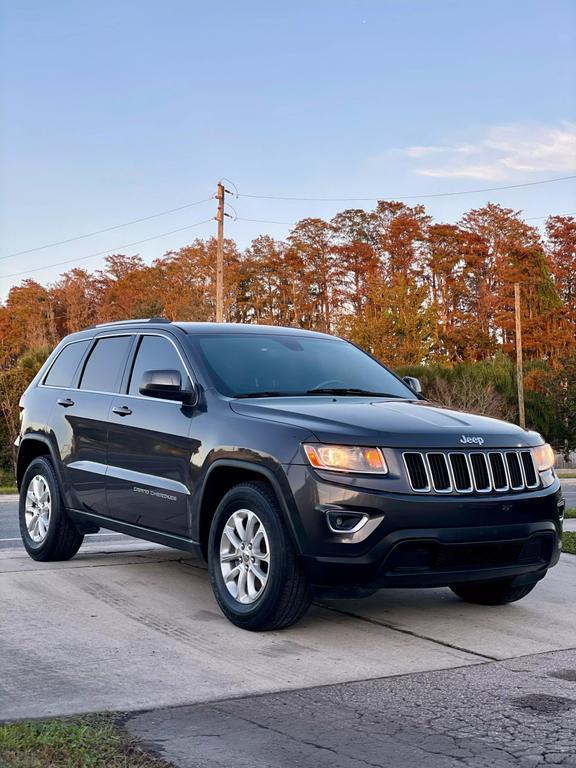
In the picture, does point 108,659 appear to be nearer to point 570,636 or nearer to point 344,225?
point 570,636

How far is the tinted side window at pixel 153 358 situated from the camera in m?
6.93

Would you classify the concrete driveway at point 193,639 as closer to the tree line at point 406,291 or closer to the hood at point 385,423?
the hood at point 385,423

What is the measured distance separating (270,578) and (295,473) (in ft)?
2.00

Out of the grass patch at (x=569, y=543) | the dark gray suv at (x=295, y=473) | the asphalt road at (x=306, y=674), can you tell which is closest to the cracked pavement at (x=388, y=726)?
the asphalt road at (x=306, y=674)

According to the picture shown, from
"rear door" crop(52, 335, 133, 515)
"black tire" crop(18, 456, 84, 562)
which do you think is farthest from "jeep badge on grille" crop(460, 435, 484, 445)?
"black tire" crop(18, 456, 84, 562)

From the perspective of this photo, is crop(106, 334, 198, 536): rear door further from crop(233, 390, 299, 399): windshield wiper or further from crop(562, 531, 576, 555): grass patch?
crop(562, 531, 576, 555): grass patch

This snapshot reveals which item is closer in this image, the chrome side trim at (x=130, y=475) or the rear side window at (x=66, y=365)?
the chrome side trim at (x=130, y=475)

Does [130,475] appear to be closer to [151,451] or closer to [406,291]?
[151,451]

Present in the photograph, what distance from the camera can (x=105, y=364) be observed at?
7730 millimetres

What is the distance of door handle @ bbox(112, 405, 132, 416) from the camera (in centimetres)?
702

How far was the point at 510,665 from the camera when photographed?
5195 millimetres

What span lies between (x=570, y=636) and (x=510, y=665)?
2.89 ft

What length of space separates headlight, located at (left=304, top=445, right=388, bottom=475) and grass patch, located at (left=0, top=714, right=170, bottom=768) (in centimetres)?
185

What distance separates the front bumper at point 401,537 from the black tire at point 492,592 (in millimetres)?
930
